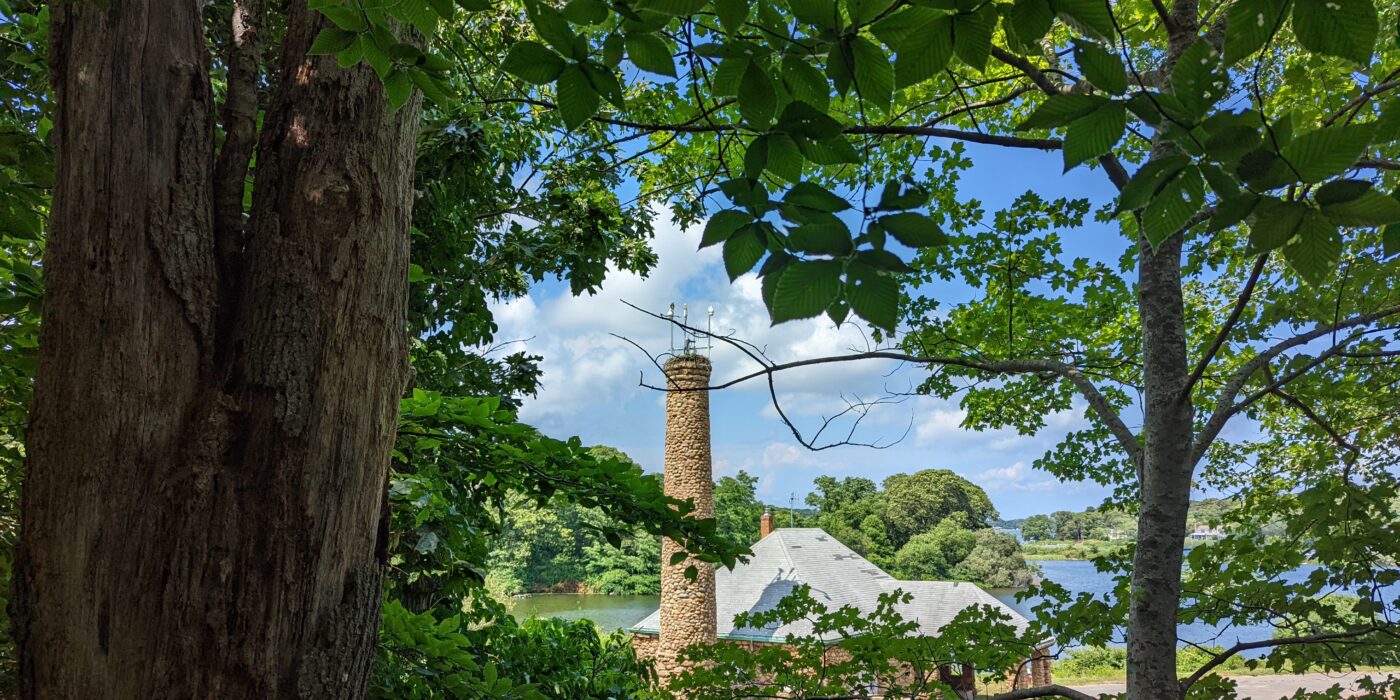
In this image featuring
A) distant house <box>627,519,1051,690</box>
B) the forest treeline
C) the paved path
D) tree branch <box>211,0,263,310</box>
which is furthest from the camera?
the forest treeline

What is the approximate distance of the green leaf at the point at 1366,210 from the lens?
54 cm

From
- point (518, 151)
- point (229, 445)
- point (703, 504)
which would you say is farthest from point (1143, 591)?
point (703, 504)

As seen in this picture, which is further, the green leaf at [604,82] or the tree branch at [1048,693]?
the tree branch at [1048,693]

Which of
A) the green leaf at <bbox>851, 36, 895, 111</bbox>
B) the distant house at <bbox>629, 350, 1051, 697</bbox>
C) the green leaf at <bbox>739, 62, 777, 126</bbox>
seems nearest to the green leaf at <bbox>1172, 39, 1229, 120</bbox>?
the green leaf at <bbox>851, 36, 895, 111</bbox>

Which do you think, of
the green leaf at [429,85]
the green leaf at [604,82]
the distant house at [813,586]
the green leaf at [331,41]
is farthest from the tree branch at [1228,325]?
the distant house at [813,586]

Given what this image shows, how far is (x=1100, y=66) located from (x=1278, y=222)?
19 cm

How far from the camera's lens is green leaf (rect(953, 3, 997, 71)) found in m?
0.62

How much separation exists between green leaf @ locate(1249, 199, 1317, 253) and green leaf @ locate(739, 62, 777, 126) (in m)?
0.41

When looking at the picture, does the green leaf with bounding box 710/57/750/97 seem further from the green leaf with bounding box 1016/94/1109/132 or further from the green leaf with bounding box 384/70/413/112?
the green leaf with bounding box 384/70/413/112

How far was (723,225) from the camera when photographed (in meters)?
0.64

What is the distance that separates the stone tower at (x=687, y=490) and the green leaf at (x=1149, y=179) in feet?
40.6

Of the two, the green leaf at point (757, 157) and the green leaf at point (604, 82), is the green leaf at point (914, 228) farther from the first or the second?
the green leaf at point (604, 82)

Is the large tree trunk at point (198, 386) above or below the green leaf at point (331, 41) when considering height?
below

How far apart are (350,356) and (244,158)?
0.43 m
